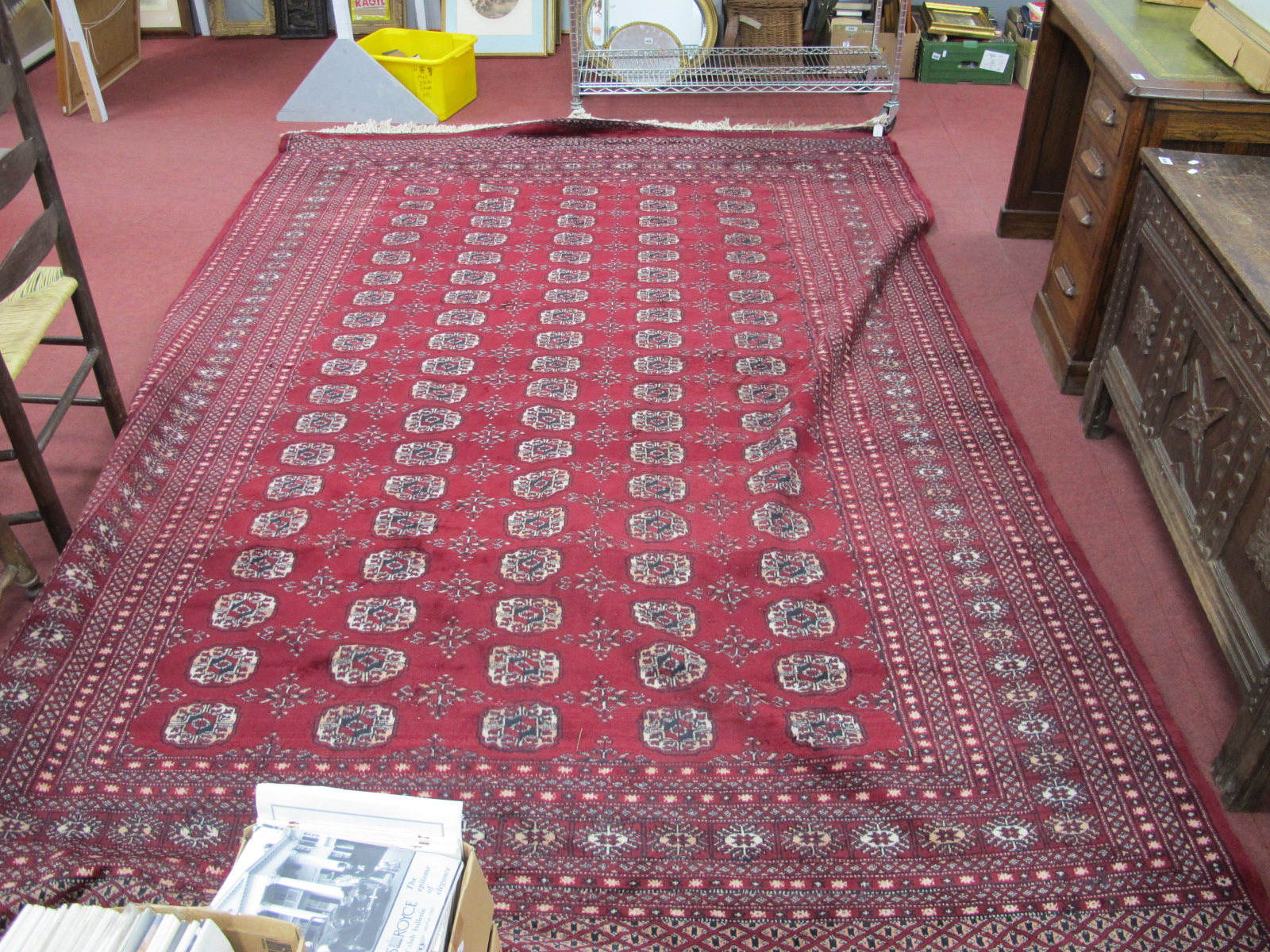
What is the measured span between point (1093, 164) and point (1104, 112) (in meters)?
0.14

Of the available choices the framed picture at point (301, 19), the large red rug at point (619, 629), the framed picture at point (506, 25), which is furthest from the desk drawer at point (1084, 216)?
the framed picture at point (301, 19)

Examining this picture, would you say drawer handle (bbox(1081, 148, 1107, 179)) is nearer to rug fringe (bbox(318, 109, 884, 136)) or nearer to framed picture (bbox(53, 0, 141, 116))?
rug fringe (bbox(318, 109, 884, 136))

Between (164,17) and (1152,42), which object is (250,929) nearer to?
(1152,42)

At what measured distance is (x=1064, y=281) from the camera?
10.2ft

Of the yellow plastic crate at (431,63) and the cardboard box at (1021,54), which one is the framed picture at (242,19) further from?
the cardboard box at (1021,54)

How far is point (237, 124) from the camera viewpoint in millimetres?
4926

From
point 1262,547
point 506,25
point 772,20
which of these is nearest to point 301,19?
point 506,25

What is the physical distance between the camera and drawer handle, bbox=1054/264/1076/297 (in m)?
3.05

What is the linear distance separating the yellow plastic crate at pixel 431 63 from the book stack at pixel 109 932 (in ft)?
14.3

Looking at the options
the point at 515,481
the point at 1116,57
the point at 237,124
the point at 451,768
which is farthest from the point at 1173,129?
the point at 237,124

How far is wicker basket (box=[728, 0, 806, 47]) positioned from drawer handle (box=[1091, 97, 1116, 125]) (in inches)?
104

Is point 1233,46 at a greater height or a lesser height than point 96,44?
greater

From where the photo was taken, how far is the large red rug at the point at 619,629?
180cm

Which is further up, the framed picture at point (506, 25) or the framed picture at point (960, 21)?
the framed picture at point (960, 21)
